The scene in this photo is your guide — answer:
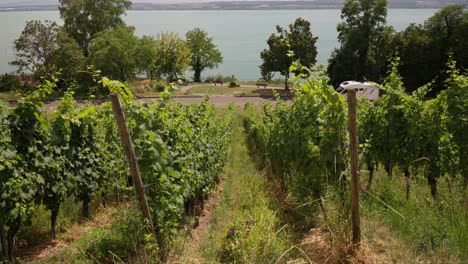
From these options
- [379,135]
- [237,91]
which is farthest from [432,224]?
[237,91]

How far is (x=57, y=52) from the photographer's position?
122 ft

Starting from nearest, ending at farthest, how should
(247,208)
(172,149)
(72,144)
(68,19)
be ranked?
(172,149) → (72,144) → (247,208) → (68,19)

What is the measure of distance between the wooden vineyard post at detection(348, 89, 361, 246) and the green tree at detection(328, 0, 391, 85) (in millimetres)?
38418

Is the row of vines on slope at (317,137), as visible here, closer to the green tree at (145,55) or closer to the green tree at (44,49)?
the green tree at (44,49)

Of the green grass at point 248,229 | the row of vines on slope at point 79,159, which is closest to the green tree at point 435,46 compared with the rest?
the green grass at point 248,229

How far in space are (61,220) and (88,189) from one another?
2.54 ft

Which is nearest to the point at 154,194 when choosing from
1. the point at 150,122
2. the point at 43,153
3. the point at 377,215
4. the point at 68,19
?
the point at 150,122

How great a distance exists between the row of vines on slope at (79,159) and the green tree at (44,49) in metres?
32.5

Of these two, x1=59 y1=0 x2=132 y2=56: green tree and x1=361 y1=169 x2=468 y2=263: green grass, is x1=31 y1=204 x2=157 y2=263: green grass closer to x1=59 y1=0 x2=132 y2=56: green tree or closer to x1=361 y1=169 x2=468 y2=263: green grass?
x1=361 y1=169 x2=468 y2=263: green grass

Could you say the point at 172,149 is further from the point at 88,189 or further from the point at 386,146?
the point at 386,146

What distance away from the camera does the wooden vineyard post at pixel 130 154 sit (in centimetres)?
436

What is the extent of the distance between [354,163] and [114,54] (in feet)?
119

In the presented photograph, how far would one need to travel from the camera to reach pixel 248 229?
5.88 m

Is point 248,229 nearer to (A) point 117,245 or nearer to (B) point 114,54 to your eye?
(A) point 117,245
